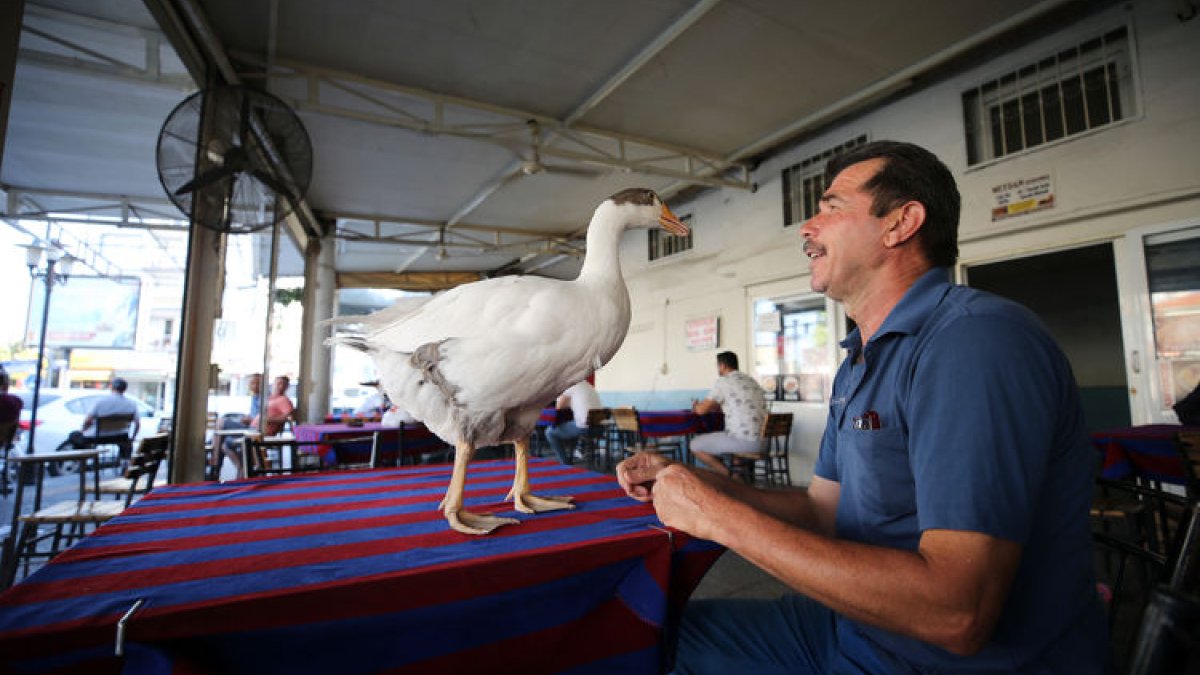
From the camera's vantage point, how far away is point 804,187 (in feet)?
19.0

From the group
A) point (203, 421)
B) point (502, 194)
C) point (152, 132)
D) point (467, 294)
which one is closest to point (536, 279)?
point (467, 294)

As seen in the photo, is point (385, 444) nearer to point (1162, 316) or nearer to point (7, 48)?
point (7, 48)

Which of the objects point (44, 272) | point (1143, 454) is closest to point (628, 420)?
point (1143, 454)

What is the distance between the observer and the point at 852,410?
36.7 inches

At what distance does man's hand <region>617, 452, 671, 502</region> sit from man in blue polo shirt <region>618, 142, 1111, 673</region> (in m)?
0.23

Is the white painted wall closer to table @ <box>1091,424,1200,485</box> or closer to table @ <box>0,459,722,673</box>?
table @ <box>1091,424,1200,485</box>

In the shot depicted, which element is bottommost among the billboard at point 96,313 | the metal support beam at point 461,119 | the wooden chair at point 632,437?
the wooden chair at point 632,437

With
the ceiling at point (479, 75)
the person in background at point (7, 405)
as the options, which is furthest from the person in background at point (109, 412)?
the ceiling at point (479, 75)

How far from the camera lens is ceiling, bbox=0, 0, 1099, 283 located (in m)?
3.45

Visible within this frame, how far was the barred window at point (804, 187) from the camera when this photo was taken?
5609 millimetres

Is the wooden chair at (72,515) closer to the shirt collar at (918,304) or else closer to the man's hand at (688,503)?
the man's hand at (688,503)

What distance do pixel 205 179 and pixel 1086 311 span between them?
9.81m

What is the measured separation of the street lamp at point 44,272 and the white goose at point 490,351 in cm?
508

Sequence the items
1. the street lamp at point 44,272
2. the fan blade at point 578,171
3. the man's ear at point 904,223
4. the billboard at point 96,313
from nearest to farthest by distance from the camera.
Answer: the man's ear at point 904,223
the street lamp at point 44,272
the billboard at point 96,313
the fan blade at point 578,171
